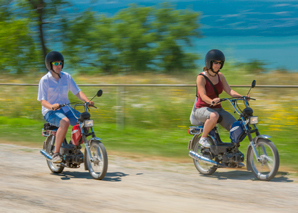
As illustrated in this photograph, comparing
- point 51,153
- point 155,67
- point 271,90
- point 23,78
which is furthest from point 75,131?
Answer: point 155,67

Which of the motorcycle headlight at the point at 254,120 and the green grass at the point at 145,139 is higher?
the motorcycle headlight at the point at 254,120

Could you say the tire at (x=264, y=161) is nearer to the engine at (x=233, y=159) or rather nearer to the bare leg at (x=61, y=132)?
the engine at (x=233, y=159)

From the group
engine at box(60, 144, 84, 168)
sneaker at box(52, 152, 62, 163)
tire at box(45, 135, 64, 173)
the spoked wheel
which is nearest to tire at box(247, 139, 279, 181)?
the spoked wheel

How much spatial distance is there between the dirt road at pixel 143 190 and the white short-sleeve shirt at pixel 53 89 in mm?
1243

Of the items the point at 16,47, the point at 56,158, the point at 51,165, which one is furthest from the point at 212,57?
the point at 16,47

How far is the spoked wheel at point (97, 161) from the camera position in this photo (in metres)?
6.66

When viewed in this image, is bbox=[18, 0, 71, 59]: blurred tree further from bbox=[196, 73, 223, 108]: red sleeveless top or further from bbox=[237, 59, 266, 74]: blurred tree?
bbox=[196, 73, 223, 108]: red sleeveless top

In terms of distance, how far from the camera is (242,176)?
7.01 m

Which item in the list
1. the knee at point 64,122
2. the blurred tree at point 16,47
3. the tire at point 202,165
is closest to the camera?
the knee at point 64,122

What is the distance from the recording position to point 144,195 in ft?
18.7

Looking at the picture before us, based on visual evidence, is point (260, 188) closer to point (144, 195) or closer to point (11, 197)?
point (144, 195)

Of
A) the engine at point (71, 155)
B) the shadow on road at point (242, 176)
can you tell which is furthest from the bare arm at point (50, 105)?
the shadow on road at point (242, 176)

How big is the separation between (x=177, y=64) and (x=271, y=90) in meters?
25.7

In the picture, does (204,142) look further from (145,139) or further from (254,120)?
(145,139)
